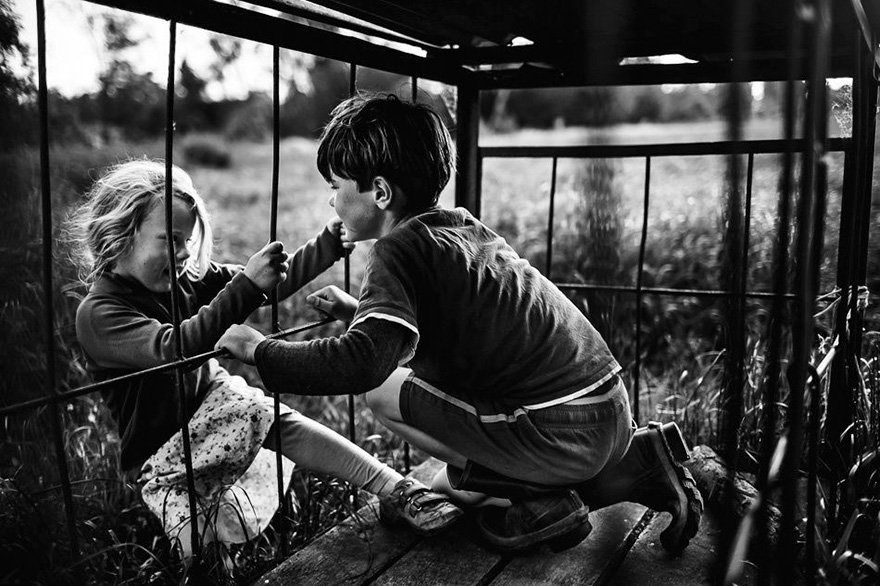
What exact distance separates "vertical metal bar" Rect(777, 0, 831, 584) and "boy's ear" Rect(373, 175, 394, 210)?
3.59 feet

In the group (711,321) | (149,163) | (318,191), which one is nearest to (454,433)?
(149,163)

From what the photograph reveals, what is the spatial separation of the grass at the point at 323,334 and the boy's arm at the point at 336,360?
18.5 inches

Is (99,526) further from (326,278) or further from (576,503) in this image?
(326,278)

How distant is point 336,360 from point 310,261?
2.08ft

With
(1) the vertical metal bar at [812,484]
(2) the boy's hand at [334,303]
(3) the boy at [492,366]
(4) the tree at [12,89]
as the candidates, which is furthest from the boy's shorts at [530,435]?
(4) the tree at [12,89]

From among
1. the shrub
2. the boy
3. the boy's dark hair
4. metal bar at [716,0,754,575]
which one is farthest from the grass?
the shrub

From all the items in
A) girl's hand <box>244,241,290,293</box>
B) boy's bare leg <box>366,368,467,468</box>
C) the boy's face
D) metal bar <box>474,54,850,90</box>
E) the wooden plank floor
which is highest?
metal bar <box>474,54,850,90</box>

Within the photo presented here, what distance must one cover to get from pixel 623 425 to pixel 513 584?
1.63ft

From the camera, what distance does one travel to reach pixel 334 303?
214 centimetres

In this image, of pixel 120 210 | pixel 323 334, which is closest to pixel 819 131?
pixel 120 210

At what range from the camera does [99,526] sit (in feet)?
7.76

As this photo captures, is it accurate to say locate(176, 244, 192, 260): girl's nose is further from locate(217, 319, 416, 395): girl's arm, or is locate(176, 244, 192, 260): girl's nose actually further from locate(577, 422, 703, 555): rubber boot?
locate(577, 422, 703, 555): rubber boot

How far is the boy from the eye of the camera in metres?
1.90

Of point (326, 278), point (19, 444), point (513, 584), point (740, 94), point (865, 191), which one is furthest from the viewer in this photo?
point (326, 278)
